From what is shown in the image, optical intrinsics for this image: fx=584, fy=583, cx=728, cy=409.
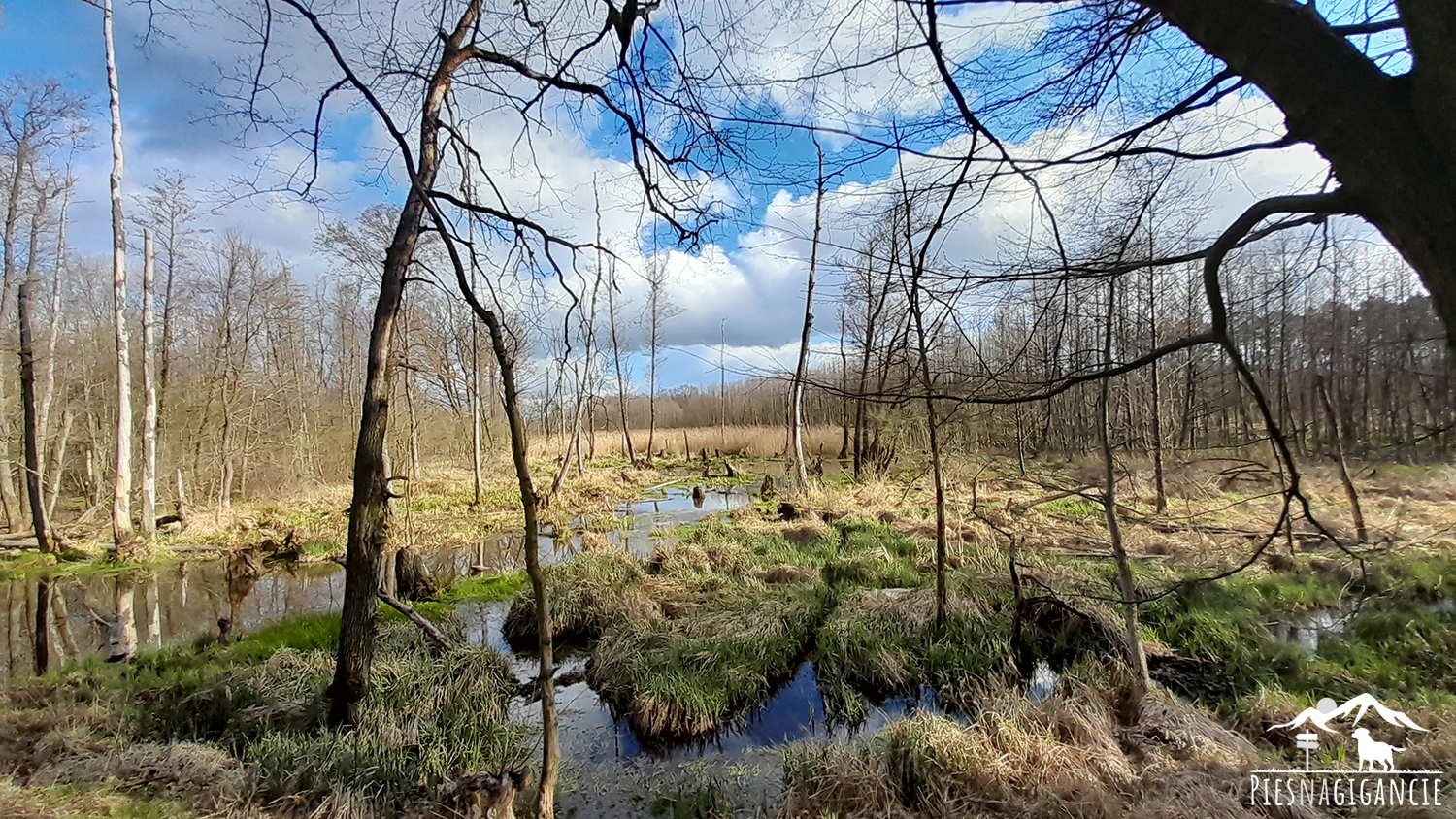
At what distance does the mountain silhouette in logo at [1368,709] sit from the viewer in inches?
129

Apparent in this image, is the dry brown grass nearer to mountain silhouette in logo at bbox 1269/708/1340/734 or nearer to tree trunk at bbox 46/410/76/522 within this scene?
tree trunk at bbox 46/410/76/522

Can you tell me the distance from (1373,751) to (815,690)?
3.58m

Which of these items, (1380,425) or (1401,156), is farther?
(1380,425)

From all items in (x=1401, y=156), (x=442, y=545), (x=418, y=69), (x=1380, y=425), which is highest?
(x=418, y=69)

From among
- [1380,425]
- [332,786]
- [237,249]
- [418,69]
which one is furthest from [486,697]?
[237,249]

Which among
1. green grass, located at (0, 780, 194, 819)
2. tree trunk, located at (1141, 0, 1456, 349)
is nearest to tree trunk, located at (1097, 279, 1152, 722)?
tree trunk, located at (1141, 0, 1456, 349)

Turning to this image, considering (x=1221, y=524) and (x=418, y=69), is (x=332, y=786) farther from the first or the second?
(x=1221, y=524)

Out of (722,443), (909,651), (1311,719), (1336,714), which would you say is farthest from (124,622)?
Answer: (722,443)

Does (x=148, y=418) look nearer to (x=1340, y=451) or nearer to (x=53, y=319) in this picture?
(x=53, y=319)

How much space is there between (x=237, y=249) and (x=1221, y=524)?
22.7 m

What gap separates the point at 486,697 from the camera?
4.89 m

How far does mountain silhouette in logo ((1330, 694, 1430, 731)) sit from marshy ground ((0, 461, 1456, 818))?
0.40 ft

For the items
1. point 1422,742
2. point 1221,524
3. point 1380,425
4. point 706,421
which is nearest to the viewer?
point 1422,742

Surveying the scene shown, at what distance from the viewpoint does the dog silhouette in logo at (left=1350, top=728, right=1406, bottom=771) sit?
3.18 m
